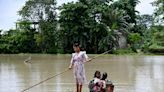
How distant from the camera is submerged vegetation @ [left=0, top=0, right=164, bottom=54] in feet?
154

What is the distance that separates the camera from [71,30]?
46.9m

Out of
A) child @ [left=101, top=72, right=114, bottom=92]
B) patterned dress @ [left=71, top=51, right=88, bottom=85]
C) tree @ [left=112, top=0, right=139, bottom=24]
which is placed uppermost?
tree @ [left=112, top=0, right=139, bottom=24]

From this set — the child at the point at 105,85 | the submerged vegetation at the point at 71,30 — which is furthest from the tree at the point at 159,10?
the child at the point at 105,85

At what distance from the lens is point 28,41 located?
5059 centimetres

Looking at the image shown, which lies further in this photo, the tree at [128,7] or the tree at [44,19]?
the tree at [128,7]

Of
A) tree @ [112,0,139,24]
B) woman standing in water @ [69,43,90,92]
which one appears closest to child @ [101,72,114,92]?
woman standing in water @ [69,43,90,92]

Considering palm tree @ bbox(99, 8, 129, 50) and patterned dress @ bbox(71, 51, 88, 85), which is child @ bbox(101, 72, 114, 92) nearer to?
patterned dress @ bbox(71, 51, 88, 85)

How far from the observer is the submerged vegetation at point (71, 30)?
46875mm

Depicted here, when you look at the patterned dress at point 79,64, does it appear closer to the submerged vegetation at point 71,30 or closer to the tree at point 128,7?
the submerged vegetation at point 71,30

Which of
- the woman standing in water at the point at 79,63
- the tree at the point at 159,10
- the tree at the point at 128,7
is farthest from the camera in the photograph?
the tree at the point at 128,7

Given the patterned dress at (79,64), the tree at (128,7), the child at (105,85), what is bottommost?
the child at (105,85)

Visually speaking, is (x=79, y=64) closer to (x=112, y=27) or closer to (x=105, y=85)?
(x=105, y=85)

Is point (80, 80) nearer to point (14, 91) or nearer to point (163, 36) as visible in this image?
point (14, 91)

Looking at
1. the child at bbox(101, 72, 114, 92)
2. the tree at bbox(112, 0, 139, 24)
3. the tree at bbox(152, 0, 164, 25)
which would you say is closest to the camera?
the child at bbox(101, 72, 114, 92)
